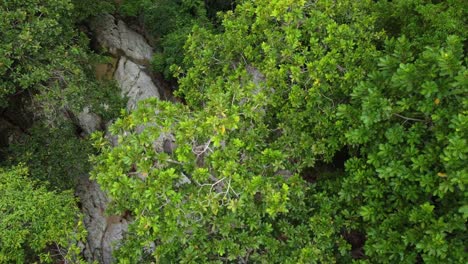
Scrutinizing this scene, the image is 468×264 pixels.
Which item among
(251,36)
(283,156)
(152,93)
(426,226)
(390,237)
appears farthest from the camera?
(152,93)

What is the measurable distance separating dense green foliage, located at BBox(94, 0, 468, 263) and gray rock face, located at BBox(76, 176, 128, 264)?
1.92 meters

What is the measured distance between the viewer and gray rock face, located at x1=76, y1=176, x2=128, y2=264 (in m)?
9.55

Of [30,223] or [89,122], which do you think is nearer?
[30,223]

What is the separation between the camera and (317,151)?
6969 mm

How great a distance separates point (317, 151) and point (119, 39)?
964 centimetres

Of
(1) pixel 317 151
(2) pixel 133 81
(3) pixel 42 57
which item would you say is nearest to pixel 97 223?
(3) pixel 42 57

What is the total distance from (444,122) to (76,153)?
26.1ft

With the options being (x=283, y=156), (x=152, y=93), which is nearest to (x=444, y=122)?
(x=283, y=156)

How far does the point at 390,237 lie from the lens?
5559 millimetres

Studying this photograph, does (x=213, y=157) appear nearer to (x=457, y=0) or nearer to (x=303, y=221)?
(x=303, y=221)

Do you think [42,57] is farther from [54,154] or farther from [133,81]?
[133,81]

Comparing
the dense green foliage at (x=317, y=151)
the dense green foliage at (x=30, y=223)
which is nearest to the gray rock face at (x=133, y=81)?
the dense green foliage at (x=317, y=151)

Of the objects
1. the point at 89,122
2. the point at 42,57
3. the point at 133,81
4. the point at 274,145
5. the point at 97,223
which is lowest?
the point at 97,223

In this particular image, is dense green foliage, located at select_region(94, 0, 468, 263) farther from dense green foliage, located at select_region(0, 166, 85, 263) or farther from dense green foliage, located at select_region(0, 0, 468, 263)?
dense green foliage, located at select_region(0, 166, 85, 263)
